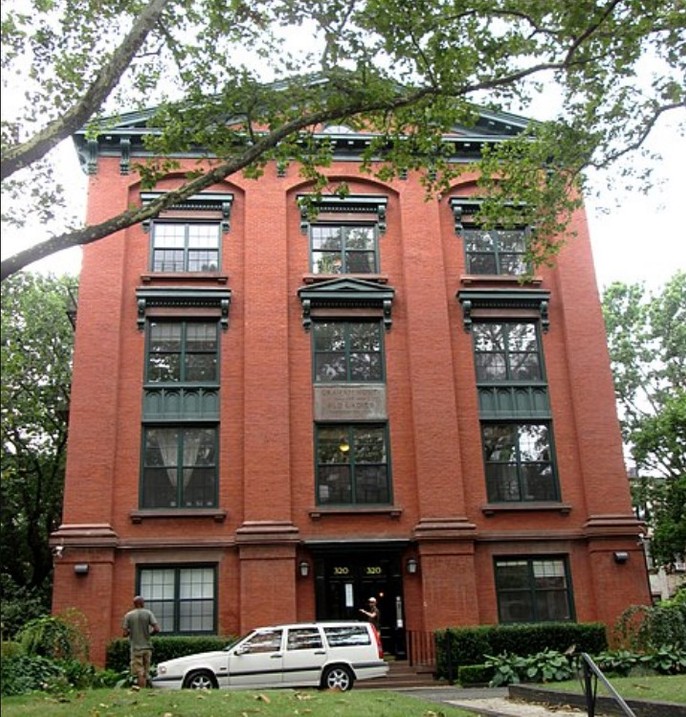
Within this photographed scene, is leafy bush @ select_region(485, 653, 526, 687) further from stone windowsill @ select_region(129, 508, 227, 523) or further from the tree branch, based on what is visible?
the tree branch

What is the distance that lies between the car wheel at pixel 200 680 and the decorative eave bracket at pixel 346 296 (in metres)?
10.9

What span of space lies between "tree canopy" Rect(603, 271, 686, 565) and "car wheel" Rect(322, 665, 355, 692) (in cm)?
2105

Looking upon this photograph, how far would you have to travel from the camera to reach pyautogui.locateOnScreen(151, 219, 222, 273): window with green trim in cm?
2502

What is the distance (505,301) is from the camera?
82.6ft

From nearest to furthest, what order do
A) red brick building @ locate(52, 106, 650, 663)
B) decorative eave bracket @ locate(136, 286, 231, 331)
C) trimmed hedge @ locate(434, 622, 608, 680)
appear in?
trimmed hedge @ locate(434, 622, 608, 680), red brick building @ locate(52, 106, 650, 663), decorative eave bracket @ locate(136, 286, 231, 331)

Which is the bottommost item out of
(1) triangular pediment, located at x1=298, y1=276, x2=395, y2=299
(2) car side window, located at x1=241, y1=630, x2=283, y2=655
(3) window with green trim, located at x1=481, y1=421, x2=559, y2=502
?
(2) car side window, located at x1=241, y1=630, x2=283, y2=655

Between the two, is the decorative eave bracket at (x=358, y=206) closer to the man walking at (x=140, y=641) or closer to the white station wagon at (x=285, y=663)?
the white station wagon at (x=285, y=663)

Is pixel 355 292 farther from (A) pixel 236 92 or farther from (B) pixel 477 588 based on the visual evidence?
(A) pixel 236 92

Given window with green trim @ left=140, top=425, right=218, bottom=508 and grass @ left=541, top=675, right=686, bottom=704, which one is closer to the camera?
grass @ left=541, top=675, right=686, bottom=704

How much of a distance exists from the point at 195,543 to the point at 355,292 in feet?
28.4

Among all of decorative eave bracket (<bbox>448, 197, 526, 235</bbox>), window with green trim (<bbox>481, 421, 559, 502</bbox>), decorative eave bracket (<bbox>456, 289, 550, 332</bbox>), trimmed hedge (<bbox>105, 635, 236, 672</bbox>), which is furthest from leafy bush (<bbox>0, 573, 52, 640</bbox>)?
decorative eave bracket (<bbox>448, 197, 526, 235</bbox>)

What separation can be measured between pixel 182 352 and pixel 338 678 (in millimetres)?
10925

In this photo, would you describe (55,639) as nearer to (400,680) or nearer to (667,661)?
(400,680)

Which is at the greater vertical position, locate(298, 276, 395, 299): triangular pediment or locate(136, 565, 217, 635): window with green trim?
locate(298, 276, 395, 299): triangular pediment
